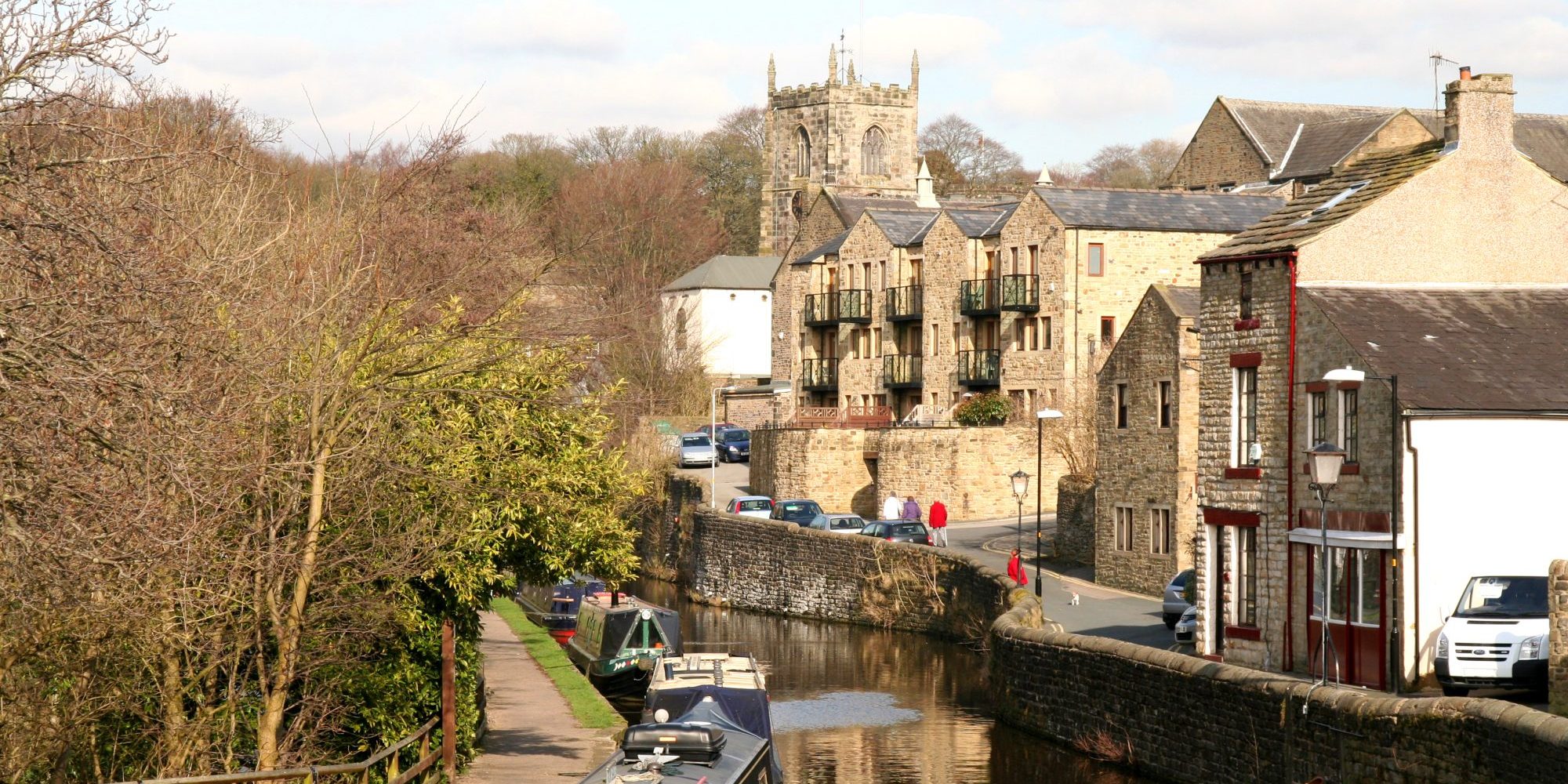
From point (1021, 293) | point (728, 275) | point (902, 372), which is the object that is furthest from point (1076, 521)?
point (728, 275)

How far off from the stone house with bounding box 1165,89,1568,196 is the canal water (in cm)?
2907

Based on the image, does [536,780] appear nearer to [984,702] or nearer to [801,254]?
[984,702]

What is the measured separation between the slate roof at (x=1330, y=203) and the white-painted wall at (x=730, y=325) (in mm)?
61664

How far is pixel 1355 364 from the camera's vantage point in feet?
80.7

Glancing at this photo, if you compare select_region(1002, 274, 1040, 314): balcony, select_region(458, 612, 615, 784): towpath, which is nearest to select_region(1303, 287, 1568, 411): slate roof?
select_region(458, 612, 615, 784): towpath

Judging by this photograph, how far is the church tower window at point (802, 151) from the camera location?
346ft

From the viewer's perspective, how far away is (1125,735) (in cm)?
2617

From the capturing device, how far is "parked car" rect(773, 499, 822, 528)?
5309cm

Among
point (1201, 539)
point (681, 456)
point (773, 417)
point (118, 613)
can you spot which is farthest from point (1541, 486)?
point (773, 417)

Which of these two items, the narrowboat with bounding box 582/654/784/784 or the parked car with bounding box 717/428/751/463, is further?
the parked car with bounding box 717/428/751/463

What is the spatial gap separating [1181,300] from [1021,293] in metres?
19.5

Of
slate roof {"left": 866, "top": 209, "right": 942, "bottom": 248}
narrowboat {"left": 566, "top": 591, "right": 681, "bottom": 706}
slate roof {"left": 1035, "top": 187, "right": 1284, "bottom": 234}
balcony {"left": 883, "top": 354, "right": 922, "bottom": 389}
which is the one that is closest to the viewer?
narrowboat {"left": 566, "top": 591, "right": 681, "bottom": 706}

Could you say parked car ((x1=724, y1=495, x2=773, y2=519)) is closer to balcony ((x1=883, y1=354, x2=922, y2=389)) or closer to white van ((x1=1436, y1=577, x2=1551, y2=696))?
balcony ((x1=883, y1=354, x2=922, y2=389))

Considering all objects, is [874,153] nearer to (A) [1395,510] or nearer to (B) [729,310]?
(B) [729,310]
